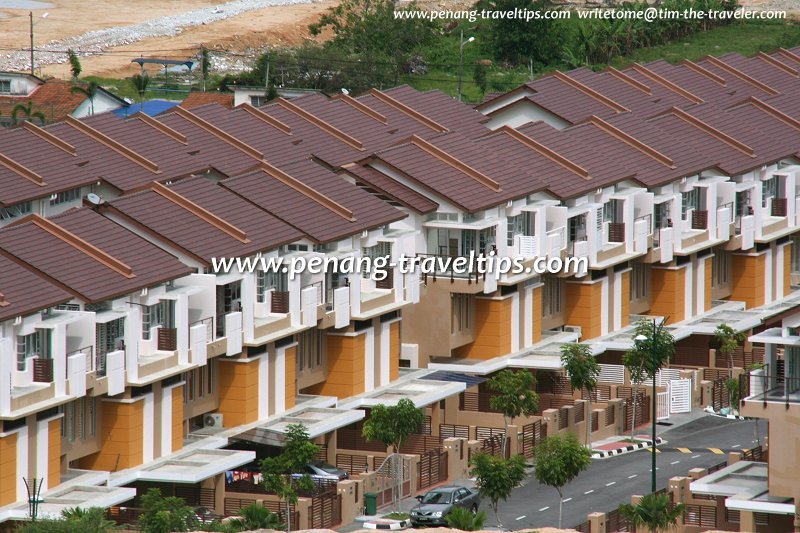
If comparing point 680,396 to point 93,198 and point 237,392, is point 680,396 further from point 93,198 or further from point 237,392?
point 93,198

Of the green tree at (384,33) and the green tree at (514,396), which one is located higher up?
the green tree at (384,33)

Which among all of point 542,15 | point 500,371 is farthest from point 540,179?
point 542,15

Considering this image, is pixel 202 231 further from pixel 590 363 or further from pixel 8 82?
pixel 8 82

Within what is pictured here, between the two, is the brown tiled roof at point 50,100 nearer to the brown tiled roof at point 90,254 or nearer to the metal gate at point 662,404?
the metal gate at point 662,404

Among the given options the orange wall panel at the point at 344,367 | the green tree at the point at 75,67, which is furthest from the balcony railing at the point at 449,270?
the green tree at the point at 75,67

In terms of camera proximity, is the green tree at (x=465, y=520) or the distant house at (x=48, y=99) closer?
the green tree at (x=465, y=520)

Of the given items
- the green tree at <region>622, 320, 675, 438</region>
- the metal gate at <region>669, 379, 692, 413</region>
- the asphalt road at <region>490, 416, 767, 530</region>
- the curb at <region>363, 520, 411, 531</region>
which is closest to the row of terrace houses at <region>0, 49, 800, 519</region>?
the green tree at <region>622, 320, 675, 438</region>
